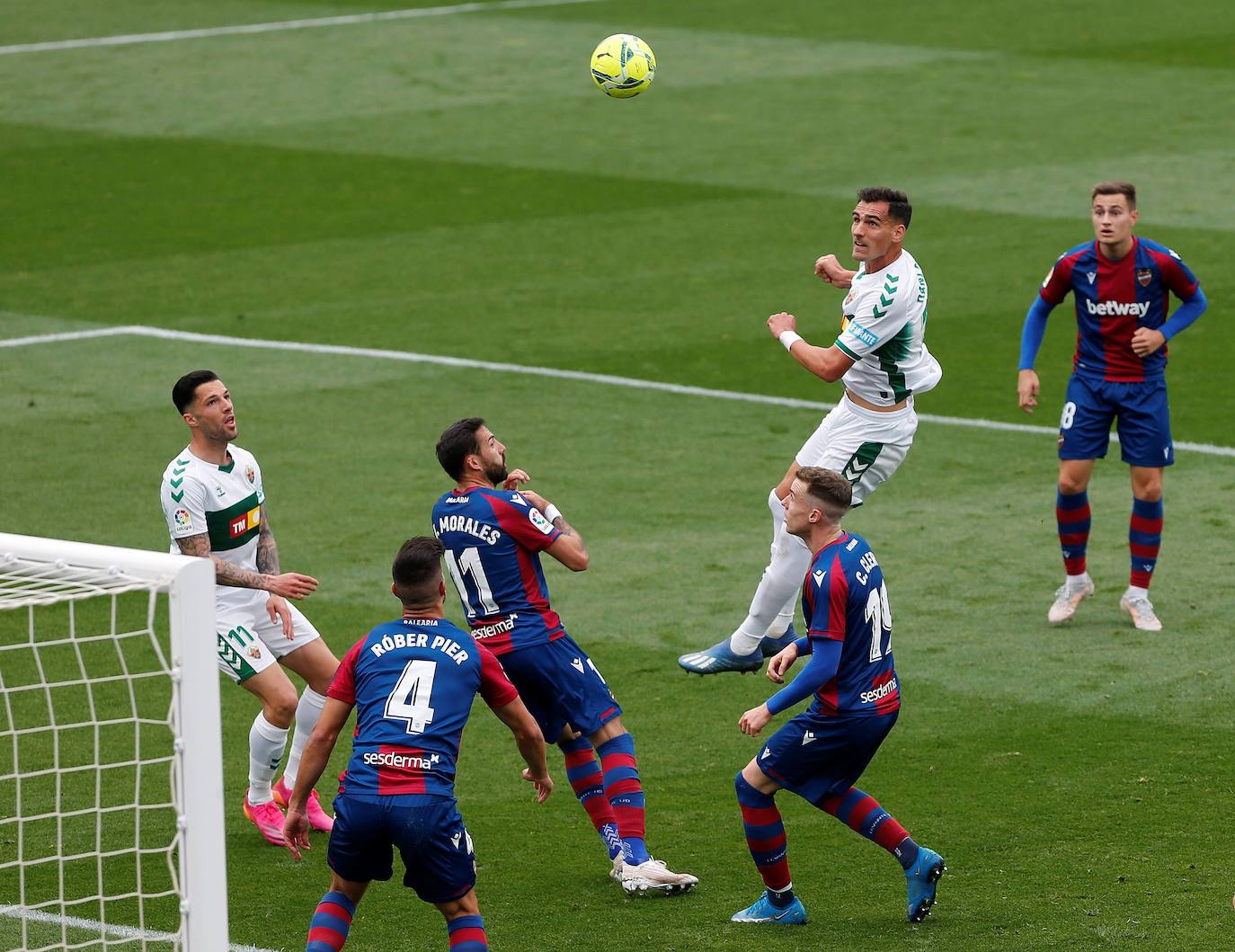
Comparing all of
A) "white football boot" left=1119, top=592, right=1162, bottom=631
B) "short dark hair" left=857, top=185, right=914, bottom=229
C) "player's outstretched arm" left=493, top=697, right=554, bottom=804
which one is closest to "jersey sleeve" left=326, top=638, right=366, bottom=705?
"player's outstretched arm" left=493, top=697, right=554, bottom=804

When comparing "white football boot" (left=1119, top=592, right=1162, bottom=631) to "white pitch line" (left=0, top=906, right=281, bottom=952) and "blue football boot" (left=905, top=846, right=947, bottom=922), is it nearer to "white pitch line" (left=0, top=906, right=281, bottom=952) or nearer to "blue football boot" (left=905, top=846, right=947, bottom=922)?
"blue football boot" (left=905, top=846, right=947, bottom=922)

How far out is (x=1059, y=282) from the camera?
1112cm

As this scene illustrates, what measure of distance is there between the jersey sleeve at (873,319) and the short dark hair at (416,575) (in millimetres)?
3114

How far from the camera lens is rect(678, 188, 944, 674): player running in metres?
9.43

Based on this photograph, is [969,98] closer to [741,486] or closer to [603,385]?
[603,385]

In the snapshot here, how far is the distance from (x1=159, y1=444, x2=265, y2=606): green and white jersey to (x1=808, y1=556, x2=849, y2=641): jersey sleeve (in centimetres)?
258

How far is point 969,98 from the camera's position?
92.7 feet

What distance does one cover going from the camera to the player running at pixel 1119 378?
10.9m

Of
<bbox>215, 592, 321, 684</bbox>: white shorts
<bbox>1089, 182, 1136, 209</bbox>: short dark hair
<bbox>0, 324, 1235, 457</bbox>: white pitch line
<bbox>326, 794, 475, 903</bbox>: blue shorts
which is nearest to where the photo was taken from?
<bbox>326, 794, 475, 903</bbox>: blue shorts

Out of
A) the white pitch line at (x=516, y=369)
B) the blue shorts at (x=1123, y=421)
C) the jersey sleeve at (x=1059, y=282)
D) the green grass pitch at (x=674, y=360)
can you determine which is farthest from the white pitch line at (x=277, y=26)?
the blue shorts at (x=1123, y=421)

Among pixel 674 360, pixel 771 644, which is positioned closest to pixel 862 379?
pixel 771 644

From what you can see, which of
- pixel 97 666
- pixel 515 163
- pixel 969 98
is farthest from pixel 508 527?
pixel 969 98

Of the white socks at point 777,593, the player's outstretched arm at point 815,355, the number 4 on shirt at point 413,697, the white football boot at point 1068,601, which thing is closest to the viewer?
the number 4 on shirt at point 413,697

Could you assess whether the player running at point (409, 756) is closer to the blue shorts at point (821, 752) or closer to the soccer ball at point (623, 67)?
the blue shorts at point (821, 752)
